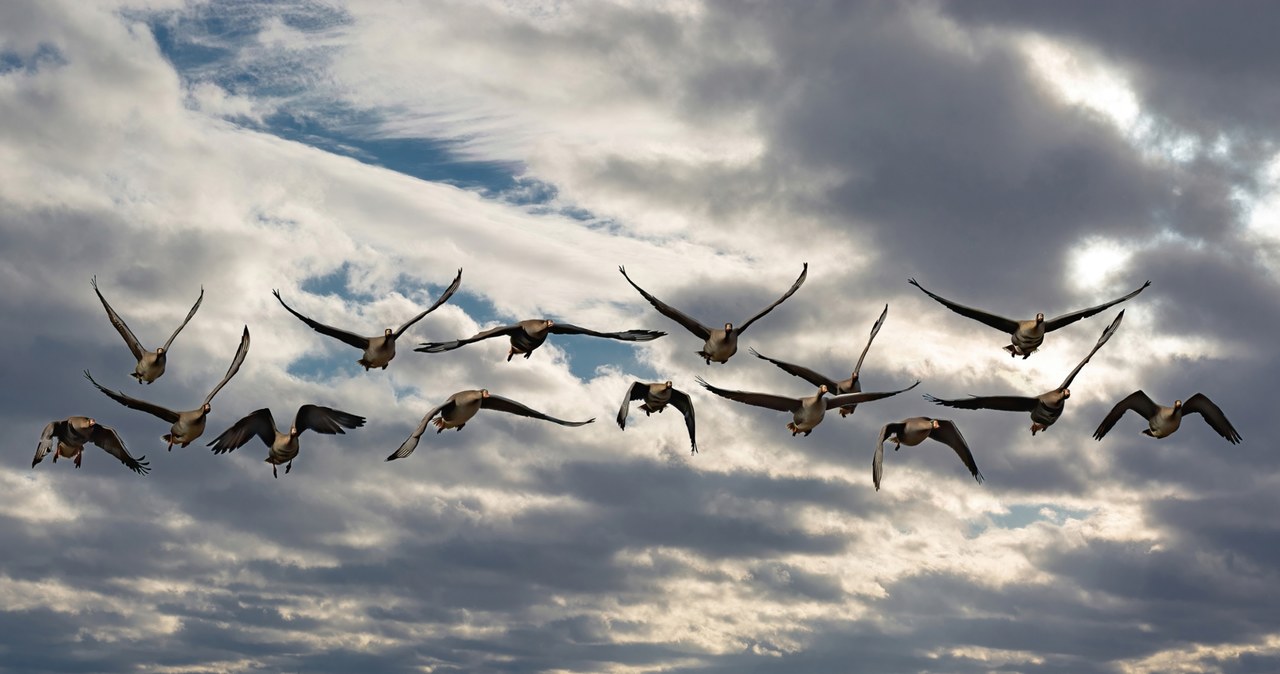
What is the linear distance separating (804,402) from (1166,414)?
2162 centimetres

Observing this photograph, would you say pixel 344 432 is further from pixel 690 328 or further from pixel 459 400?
pixel 690 328

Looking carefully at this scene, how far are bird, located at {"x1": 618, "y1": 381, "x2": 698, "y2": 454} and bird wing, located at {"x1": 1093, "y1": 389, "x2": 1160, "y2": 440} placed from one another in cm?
2279

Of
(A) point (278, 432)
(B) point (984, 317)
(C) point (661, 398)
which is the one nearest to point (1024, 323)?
(B) point (984, 317)

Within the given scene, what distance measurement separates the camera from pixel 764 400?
75.2 meters

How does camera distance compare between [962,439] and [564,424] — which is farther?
[962,439]

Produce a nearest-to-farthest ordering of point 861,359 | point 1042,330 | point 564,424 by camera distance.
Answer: point 564,424 → point 1042,330 → point 861,359

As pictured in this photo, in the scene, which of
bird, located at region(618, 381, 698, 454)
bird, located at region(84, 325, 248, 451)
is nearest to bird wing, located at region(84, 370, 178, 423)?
bird, located at region(84, 325, 248, 451)

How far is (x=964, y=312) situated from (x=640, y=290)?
1863 cm

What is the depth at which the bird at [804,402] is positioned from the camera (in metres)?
73.1

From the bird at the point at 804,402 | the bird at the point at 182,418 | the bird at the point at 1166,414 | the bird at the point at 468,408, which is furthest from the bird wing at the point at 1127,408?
the bird at the point at 182,418

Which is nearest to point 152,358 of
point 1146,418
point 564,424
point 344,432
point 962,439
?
point 344,432

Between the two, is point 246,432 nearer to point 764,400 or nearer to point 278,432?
point 278,432

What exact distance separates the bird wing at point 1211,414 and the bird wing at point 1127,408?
2.88 meters

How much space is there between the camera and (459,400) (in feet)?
240
